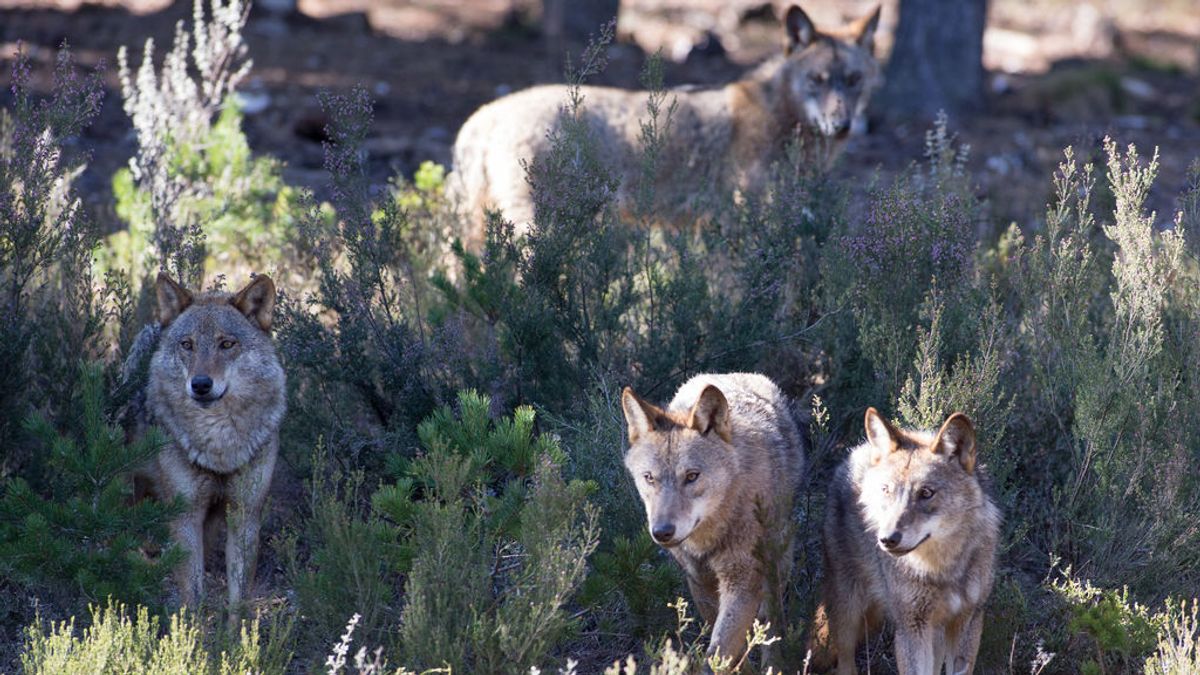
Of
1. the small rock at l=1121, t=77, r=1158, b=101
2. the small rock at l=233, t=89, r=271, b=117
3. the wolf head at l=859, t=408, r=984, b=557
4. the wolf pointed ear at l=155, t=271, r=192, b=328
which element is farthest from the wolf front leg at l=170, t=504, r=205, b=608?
the small rock at l=1121, t=77, r=1158, b=101

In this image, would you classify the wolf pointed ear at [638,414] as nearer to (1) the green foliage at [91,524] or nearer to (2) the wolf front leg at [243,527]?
(2) the wolf front leg at [243,527]

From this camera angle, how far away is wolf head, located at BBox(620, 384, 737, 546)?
5570 millimetres

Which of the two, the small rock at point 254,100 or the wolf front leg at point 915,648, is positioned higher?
the small rock at point 254,100

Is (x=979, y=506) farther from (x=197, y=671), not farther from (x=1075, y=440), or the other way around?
(x=197, y=671)

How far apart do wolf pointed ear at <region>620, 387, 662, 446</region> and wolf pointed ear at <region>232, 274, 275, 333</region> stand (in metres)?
1.94

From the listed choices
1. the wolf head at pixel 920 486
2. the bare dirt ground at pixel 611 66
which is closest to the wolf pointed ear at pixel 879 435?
the wolf head at pixel 920 486

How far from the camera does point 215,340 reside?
21.1ft

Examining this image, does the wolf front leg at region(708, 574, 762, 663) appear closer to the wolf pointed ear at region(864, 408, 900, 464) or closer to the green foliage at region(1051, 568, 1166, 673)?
the wolf pointed ear at region(864, 408, 900, 464)

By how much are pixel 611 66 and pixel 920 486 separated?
39.2 ft

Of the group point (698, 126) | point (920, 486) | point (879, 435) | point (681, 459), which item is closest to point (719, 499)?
point (681, 459)

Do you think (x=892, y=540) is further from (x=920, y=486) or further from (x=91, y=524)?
(x=91, y=524)

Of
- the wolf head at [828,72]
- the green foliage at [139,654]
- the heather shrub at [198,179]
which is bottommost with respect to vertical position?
the green foliage at [139,654]

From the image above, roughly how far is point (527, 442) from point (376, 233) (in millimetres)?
2143

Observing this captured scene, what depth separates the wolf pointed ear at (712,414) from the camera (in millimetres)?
5746
